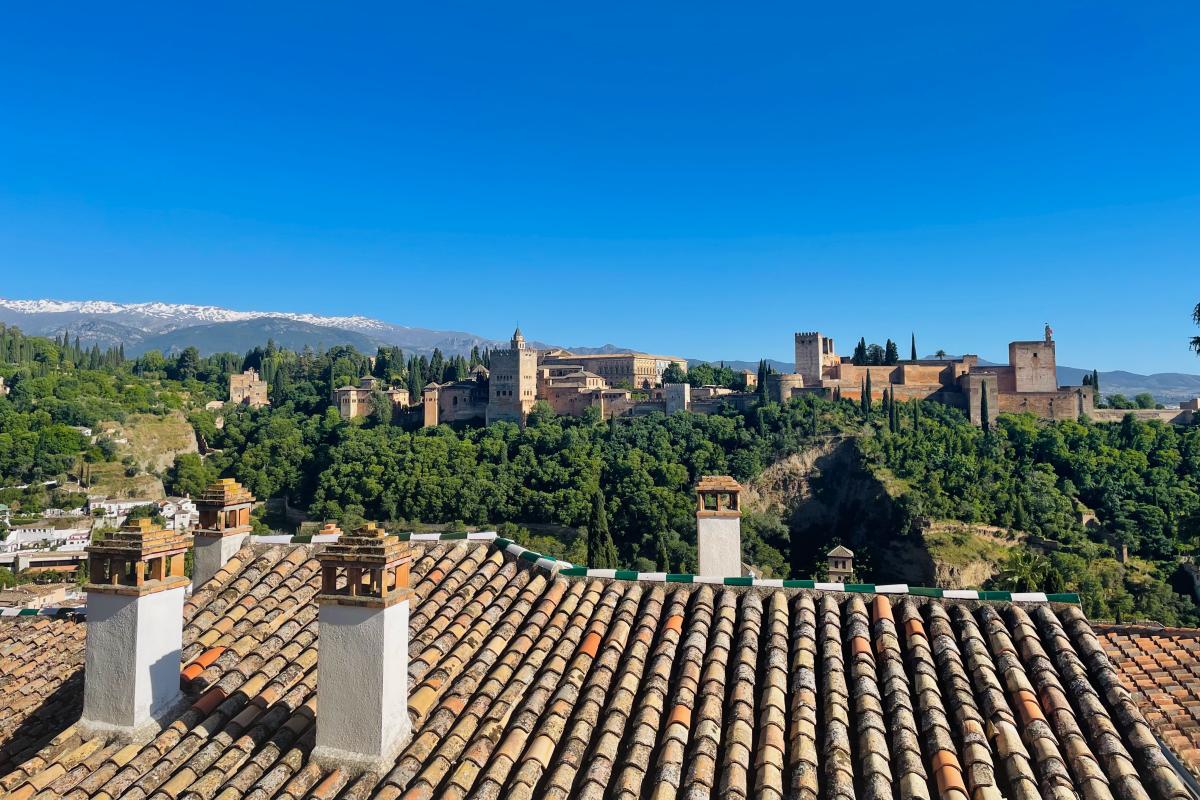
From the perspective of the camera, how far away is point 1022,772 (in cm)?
359

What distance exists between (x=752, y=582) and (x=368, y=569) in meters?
2.71

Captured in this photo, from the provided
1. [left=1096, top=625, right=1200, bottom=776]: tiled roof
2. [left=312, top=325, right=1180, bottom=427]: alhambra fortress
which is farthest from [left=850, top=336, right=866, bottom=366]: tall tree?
[left=1096, top=625, right=1200, bottom=776]: tiled roof

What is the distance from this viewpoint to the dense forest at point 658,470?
41.2 m

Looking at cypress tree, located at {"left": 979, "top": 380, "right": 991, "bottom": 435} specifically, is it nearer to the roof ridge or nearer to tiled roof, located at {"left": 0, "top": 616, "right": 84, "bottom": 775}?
the roof ridge

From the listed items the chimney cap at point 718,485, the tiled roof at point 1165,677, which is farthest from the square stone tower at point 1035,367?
the chimney cap at point 718,485

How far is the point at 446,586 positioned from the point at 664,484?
158ft

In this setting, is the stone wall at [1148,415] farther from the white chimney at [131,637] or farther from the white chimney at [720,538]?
the white chimney at [131,637]

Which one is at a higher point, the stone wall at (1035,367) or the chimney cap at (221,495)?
the stone wall at (1035,367)

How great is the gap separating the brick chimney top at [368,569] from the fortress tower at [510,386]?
6403 centimetres

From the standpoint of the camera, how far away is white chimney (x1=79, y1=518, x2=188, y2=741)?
4.44m

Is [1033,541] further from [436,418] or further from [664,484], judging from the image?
[436,418]

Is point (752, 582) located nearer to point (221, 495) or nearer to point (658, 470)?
point (221, 495)

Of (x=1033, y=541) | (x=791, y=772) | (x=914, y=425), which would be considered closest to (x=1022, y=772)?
(x=791, y=772)

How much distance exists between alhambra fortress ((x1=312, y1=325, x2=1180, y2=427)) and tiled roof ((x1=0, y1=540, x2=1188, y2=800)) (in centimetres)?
5864
